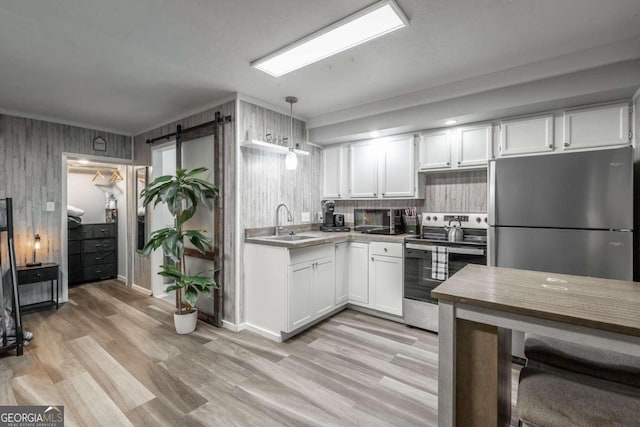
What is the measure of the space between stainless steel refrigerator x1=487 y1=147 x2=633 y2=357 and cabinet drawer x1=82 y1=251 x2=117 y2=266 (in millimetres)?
5940

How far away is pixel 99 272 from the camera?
5.12 metres

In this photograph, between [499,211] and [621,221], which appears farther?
[499,211]

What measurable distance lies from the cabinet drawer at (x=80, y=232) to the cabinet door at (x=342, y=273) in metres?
4.47

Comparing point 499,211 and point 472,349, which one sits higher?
point 499,211

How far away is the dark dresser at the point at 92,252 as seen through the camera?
16.1ft

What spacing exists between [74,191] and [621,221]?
7950mm

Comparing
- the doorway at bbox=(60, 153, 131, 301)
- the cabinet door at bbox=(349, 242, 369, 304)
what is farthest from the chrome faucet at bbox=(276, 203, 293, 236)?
the doorway at bbox=(60, 153, 131, 301)

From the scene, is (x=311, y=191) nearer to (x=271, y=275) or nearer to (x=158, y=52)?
(x=271, y=275)

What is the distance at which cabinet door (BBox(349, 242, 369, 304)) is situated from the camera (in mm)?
3539

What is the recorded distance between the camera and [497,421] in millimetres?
1296

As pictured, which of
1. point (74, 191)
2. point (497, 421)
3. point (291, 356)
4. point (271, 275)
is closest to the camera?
point (497, 421)

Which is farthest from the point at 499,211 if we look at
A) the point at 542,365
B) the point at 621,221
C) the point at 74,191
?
the point at 74,191

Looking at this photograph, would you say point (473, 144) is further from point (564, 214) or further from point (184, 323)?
point (184, 323)

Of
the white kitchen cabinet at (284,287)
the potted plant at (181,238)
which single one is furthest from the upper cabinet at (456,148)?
the potted plant at (181,238)
